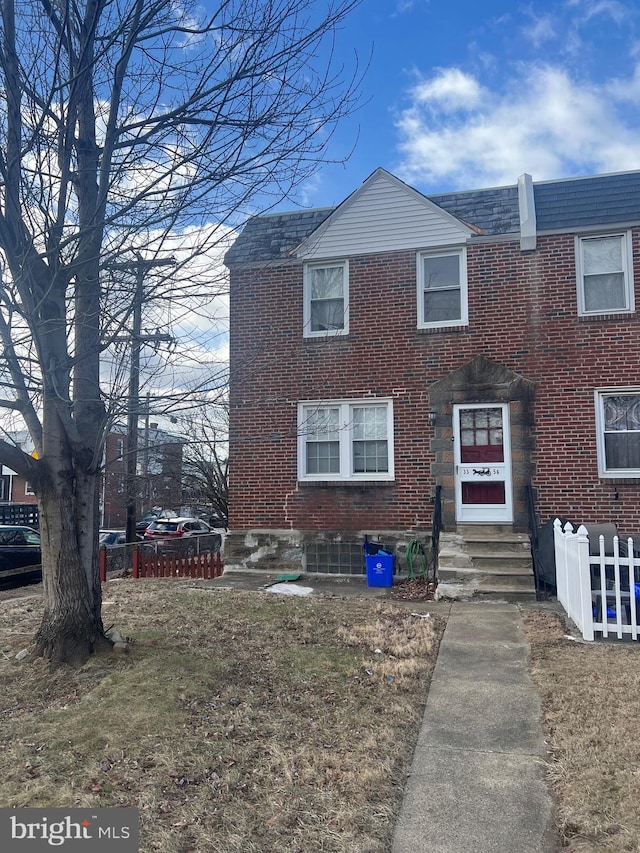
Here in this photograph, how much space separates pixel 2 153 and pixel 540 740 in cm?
617

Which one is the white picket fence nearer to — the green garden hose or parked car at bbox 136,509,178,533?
the green garden hose

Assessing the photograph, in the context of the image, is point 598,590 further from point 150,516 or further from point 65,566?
point 150,516

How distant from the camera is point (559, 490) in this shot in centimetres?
1142

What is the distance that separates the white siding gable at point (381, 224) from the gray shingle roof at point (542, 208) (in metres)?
0.47

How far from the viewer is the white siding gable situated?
495 inches

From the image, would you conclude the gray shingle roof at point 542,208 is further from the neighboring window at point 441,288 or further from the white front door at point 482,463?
the white front door at point 482,463

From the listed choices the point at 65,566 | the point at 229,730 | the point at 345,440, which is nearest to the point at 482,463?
the point at 345,440

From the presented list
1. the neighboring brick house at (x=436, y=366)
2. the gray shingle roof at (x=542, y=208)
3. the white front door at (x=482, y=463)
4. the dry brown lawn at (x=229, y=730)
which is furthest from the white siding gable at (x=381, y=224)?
the dry brown lawn at (x=229, y=730)

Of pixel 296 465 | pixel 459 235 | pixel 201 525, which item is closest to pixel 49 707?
pixel 296 465

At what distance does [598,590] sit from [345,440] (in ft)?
18.7

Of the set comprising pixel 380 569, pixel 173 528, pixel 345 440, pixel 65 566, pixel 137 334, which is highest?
pixel 137 334

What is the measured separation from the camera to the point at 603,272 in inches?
464

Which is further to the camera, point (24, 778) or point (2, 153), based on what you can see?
point (2, 153)

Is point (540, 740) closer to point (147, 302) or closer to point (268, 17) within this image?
point (147, 302)
